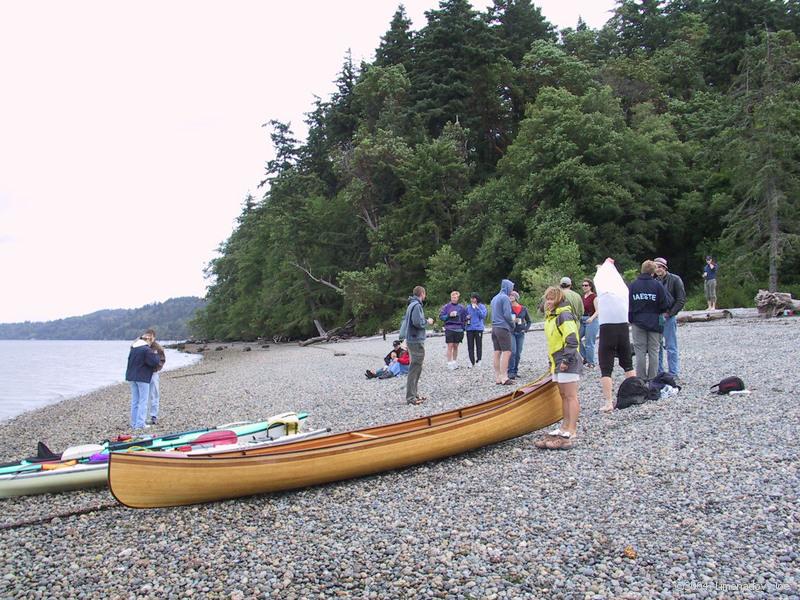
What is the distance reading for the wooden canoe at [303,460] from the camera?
5992 mm

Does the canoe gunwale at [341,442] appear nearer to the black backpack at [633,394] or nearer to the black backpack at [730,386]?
the black backpack at [633,394]

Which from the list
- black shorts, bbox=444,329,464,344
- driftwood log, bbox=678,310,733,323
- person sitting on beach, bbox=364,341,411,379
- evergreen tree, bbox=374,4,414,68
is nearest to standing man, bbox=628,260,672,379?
black shorts, bbox=444,329,464,344

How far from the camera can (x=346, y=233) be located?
51406 millimetres

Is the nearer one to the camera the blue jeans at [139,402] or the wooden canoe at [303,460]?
the wooden canoe at [303,460]

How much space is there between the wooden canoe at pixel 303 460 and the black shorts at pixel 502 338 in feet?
14.5

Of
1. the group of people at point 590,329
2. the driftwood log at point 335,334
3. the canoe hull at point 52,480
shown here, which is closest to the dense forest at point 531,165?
the driftwood log at point 335,334

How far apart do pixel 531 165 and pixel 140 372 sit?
27747 millimetres

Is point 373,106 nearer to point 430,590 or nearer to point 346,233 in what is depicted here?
point 346,233

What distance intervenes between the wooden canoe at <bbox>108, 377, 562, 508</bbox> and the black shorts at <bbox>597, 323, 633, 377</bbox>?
5.30 feet

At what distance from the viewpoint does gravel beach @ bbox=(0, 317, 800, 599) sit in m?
4.25

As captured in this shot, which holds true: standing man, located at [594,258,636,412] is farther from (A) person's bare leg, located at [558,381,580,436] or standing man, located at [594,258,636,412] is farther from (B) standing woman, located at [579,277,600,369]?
(B) standing woman, located at [579,277,600,369]

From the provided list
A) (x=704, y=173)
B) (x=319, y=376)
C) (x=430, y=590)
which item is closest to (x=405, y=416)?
(x=430, y=590)

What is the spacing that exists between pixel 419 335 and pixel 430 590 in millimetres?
6670

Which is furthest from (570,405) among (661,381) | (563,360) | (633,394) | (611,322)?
(661,381)
